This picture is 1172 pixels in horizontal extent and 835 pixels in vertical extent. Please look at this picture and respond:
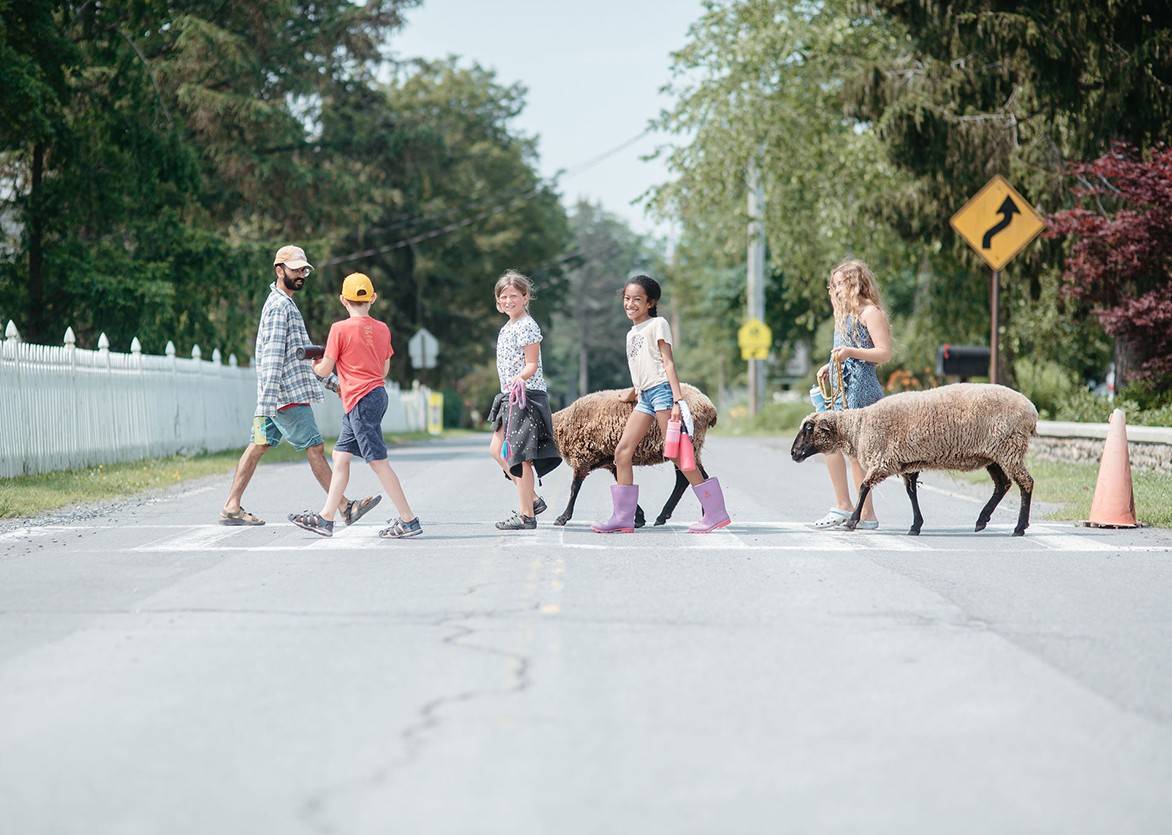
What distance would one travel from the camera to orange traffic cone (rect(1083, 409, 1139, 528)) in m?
9.76

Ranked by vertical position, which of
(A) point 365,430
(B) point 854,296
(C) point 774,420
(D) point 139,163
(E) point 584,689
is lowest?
(E) point 584,689

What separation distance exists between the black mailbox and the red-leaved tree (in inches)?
87.7

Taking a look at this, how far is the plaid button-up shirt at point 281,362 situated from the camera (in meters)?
9.53

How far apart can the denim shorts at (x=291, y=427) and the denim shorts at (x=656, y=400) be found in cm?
254

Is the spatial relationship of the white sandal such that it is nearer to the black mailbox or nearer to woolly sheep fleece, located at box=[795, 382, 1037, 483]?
woolly sheep fleece, located at box=[795, 382, 1037, 483]

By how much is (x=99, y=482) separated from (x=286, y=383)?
512 cm

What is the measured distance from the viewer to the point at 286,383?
379 inches

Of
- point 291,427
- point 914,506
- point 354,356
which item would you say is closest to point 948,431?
point 914,506

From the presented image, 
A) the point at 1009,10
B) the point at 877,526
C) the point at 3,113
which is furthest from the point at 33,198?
the point at 877,526

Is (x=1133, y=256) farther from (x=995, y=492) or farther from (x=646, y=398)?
(x=646, y=398)

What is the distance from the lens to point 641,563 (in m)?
7.70

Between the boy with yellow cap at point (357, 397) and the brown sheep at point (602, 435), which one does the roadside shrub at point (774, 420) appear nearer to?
the brown sheep at point (602, 435)

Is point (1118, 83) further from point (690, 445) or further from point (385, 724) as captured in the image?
point (385, 724)

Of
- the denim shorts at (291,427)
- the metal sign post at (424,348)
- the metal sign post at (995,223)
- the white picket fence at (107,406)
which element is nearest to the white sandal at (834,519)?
the denim shorts at (291,427)
